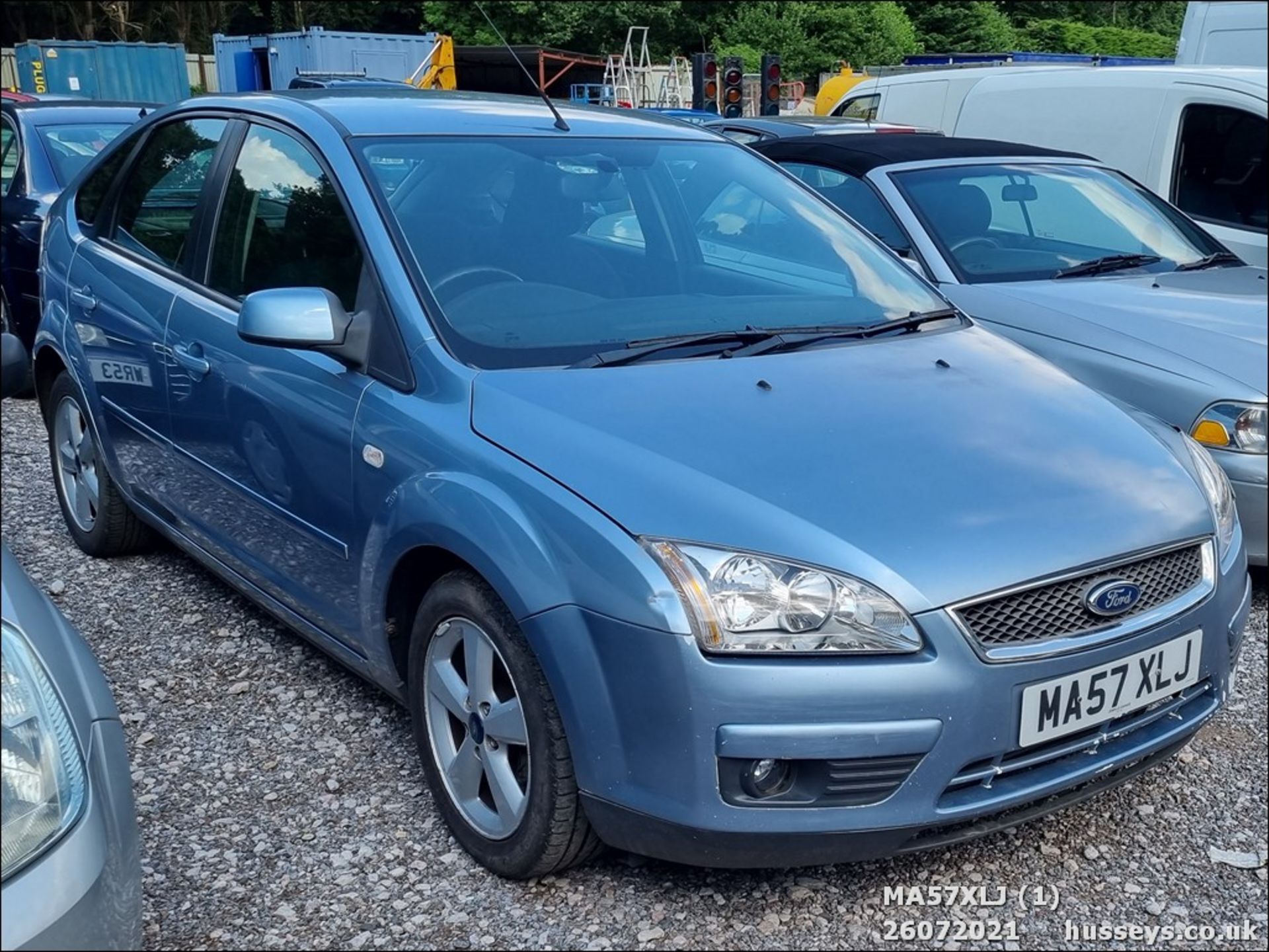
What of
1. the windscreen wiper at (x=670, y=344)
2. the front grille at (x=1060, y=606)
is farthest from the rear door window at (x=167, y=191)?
the front grille at (x=1060, y=606)

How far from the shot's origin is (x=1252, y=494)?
13.4 feet

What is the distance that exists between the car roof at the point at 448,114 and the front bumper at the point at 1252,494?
1959 millimetres

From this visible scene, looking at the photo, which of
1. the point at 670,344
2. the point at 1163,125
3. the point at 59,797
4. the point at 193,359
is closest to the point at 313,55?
the point at 1163,125

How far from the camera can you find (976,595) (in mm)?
2377

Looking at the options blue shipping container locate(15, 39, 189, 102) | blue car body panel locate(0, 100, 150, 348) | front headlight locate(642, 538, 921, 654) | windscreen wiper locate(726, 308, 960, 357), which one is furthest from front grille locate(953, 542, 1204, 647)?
blue shipping container locate(15, 39, 189, 102)

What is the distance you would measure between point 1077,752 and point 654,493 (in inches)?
39.3

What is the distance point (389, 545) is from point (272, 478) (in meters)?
0.67

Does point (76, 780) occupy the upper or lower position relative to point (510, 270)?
lower

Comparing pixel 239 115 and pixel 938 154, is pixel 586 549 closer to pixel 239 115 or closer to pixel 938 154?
pixel 239 115

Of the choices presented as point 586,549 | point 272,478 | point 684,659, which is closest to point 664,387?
point 586,549

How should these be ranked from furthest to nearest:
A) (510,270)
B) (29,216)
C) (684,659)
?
(29,216), (510,270), (684,659)

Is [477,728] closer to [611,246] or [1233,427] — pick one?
[611,246]

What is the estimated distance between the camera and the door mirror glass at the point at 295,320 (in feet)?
9.65

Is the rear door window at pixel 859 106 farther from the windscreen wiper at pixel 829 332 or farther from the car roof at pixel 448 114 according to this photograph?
the windscreen wiper at pixel 829 332
